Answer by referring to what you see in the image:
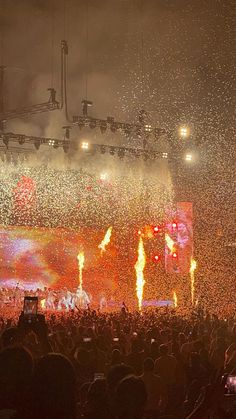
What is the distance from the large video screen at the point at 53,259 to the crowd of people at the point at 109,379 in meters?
Answer: 16.1

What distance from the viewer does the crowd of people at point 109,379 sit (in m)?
2.70

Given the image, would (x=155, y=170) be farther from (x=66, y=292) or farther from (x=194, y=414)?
(x=194, y=414)

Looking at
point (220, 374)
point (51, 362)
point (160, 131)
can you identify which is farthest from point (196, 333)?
point (160, 131)

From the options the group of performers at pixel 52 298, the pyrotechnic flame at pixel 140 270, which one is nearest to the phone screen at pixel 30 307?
the group of performers at pixel 52 298

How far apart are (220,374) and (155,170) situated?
23.7 metres

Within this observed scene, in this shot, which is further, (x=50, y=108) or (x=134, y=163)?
(x=134, y=163)

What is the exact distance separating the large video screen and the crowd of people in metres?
16.1

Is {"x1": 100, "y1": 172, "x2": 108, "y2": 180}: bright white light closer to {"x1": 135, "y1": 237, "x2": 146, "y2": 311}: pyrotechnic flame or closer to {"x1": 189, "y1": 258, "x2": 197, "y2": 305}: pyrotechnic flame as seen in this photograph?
{"x1": 135, "y1": 237, "x2": 146, "y2": 311}: pyrotechnic flame

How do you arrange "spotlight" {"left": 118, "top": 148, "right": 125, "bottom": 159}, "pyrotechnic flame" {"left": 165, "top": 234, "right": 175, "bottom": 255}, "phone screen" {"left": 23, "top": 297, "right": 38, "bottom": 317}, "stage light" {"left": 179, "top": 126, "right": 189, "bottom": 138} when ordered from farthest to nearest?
"pyrotechnic flame" {"left": 165, "top": 234, "right": 175, "bottom": 255}, "spotlight" {"left": 118, "top": 148, "right": 125, "bottom": 159}, "stage light" {"left": 179, "top": 126, "right": 189, "bottom": 138}, "phone screen" {"left": 23, "top": 297, "right": 38, "bottom": 317}

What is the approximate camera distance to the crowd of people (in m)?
2.70

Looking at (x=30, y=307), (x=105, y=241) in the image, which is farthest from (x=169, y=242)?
(x=30, y=307)

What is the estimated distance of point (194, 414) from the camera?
2.96 m

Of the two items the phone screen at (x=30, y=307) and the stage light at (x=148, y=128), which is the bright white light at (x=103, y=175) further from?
the phone screen at (x=30, y=307)

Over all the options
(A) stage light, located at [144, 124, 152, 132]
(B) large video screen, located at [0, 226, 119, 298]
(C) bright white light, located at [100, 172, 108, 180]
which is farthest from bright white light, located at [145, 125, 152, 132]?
(B) large video screen, located at [0, 226, 119, 298]
